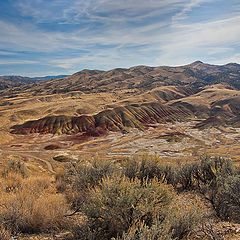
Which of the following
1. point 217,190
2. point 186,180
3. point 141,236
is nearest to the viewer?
point 141,236

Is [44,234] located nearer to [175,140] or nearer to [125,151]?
[125,151]

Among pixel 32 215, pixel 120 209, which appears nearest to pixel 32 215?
pixel 32 215

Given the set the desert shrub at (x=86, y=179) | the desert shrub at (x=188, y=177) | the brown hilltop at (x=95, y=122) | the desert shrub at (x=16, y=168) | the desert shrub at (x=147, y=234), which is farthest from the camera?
the brown hilltop at (x=95, y=122)

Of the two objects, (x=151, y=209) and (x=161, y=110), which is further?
(x=161, y=110)

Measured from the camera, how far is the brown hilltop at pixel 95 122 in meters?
128

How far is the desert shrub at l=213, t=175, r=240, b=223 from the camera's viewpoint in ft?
47.1

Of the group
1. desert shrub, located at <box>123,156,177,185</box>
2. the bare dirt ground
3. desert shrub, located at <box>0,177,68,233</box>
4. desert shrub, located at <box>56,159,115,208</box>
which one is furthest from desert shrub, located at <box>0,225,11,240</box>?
the bare dirt ground

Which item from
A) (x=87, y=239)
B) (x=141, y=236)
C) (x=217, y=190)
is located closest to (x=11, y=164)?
(x=217, y=190)

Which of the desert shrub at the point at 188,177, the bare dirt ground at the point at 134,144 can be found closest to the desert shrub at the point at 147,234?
the desert shrub at the point at 188,177

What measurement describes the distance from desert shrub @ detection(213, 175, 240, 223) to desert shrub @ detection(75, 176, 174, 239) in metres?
5.61

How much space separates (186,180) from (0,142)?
97.9 meters

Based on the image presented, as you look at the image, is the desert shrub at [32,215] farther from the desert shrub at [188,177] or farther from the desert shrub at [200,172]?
the desert shrub at [188,177]

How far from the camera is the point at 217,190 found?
53.5ft

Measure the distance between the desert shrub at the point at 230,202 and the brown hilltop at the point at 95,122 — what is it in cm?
10993
